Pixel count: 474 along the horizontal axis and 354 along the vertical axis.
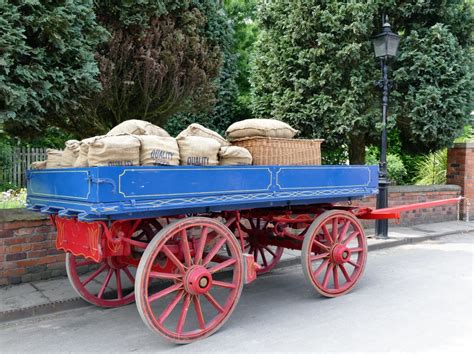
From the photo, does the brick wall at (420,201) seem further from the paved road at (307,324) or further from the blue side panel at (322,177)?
the blue side panel at (322,177)

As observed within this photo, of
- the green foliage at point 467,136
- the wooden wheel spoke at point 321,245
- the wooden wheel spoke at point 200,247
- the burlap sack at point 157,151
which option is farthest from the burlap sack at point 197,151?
the green foliage at point 467,136

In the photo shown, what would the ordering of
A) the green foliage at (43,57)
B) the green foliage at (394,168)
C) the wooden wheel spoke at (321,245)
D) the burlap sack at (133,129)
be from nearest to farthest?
the burlap sack at (133,129), the green foliage at (43,57), the wooden wheel spoke at (321,245), the green foliage at (394,168)

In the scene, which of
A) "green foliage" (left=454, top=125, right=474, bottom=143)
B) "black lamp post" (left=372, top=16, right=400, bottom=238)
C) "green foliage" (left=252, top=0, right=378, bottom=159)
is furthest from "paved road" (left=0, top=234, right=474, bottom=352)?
"green foliage" (left=454, top=125, right=474, bottom=143)

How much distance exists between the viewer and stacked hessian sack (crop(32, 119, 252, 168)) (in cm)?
343

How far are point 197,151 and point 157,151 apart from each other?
0.38 metres

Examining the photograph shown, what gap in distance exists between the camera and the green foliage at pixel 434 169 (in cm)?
1259

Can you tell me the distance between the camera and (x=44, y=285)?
5082mm

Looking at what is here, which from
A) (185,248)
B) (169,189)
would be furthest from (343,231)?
(169,189)

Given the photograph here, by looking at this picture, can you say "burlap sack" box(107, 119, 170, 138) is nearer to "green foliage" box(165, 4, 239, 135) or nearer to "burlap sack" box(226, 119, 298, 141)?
"burlap sack" box(226, 119, 298, 141)

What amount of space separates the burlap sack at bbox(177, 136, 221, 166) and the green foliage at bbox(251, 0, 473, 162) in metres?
5.07

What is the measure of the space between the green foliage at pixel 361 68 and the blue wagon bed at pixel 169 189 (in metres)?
4.18

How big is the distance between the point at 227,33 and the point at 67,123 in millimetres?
3039

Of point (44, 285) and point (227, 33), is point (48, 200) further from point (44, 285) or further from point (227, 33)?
point (227, 33)

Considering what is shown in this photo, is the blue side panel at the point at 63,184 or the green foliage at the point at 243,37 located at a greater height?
the green foliage at the point at 243,37
